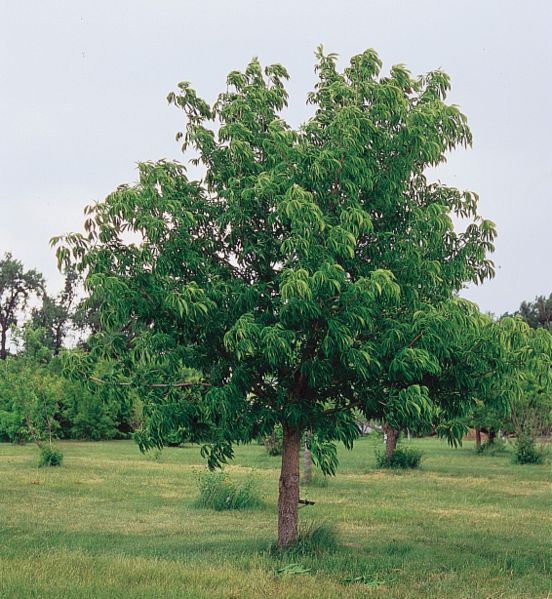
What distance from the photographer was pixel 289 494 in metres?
12.5

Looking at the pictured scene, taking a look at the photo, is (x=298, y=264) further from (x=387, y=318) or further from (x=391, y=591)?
(x=391, y=591)

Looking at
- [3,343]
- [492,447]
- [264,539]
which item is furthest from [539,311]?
[264,539]

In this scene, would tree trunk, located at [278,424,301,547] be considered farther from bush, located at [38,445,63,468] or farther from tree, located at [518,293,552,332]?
tree, located at [518,293,552,332]

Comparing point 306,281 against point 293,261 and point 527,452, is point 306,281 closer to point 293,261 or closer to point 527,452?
point 293,261

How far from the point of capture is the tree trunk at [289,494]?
40.7ft

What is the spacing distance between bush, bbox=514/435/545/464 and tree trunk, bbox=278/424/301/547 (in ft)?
90.6

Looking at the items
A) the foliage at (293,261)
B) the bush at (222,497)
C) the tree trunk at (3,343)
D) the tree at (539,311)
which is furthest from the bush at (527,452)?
the tree trunk at (3,343)

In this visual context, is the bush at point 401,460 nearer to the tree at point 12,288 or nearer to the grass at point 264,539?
the grass at point 264,539

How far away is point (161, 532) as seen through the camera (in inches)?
601

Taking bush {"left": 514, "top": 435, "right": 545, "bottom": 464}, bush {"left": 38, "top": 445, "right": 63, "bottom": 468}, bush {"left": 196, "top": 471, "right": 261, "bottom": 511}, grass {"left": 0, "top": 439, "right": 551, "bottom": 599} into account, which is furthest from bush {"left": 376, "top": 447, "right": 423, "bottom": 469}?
bush {"left": 196, "top": 471, "right": 261, "bottom": 511}

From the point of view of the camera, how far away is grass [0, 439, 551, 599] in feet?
32.5

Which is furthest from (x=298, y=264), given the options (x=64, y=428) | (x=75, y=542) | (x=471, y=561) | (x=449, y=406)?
(x=64, y=428)

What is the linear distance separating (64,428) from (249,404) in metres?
52.0

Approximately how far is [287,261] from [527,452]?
99.0 ft
